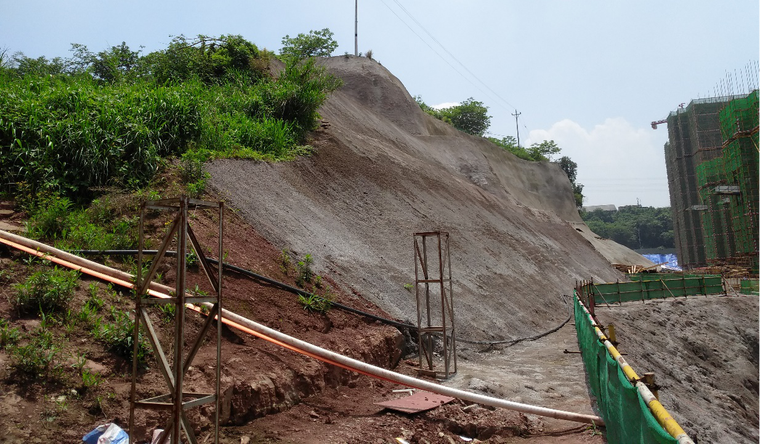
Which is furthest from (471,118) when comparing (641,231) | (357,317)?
(641,231)

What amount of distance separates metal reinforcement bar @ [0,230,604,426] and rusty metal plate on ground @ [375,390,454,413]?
349 mm

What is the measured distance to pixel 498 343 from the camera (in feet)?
41.8

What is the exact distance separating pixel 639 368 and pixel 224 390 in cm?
1077

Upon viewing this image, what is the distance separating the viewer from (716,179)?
4819 cm

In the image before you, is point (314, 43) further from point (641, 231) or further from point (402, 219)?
point (641, 231)

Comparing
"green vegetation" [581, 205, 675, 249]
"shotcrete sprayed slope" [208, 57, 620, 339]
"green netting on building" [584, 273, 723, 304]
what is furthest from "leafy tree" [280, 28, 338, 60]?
"green vegetation" [581, 205, 675, 249]

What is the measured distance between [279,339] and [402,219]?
1039 centimetres

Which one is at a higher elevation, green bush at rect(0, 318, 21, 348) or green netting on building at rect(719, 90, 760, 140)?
green netting on building at rect(719, 90, 760, 140)

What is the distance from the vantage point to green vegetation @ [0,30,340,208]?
1009cm

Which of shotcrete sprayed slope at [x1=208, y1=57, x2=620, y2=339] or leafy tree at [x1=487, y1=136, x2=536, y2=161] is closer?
shotcrete sprayed slope at [x1=208, y1=57, x2=620, y2=339]

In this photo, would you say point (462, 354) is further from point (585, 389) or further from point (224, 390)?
point (224, 390)

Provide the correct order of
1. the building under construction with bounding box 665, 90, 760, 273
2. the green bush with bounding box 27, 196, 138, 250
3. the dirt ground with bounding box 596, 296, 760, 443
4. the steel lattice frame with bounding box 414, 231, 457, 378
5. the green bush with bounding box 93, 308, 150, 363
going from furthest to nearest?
the building under construction with bounding box 665, 90, 760, 273 < the dirt ground with bounding box 596, 296, 760, 443 < the steel lattice frame with bounding box 414, 231, 457, 378 < the green bush with bounding box 27, 196, 138, 250 < the green bush with bounding box 93, 308, 150, 363

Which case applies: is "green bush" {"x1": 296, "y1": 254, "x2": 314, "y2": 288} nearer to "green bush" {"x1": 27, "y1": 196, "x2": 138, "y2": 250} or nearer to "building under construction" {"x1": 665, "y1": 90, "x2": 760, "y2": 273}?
"green bush" {"x1": 27, "y1": 196, "x2": 138, "y2": 250}

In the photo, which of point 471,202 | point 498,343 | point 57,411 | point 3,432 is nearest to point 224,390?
point 57,411
